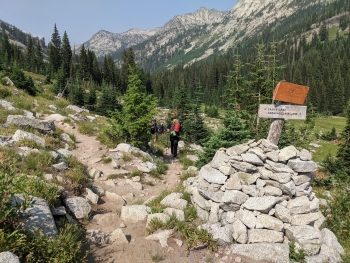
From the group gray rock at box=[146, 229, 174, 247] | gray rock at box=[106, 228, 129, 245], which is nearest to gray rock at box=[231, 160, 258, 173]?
gray rock at box=[146, 229, 174, 247]

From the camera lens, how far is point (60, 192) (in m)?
6.18

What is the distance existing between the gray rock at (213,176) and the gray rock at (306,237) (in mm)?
2173

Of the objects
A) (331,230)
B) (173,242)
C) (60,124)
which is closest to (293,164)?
(331,230)

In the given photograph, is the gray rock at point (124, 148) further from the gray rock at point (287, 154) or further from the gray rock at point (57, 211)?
the gray rock at point (287, 154)

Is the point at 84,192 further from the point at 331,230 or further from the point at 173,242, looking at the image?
the point at 331,230

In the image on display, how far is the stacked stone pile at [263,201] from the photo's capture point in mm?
5438

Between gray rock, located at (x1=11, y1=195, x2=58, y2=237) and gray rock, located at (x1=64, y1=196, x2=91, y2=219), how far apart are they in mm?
1185

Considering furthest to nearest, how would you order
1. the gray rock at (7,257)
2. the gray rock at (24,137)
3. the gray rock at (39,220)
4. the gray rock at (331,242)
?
the gray rock at (24,137) → the gray rock at (331,242) → the gray rock at (39,220) → the gray rock at (7,257)

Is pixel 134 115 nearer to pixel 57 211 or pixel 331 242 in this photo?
pixel 57 211

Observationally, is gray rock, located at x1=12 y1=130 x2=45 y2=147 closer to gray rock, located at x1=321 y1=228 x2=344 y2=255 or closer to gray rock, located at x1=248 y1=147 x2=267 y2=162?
gray rock, located at x1=248 y1=147 x2=267 y2=162

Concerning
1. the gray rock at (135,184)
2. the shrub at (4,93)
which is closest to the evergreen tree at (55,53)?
the shrub at (4,93)

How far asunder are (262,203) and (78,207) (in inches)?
197

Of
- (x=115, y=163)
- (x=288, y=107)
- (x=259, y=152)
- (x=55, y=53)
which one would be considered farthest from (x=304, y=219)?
(x=55, y=53)

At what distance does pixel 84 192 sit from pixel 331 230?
744cm
